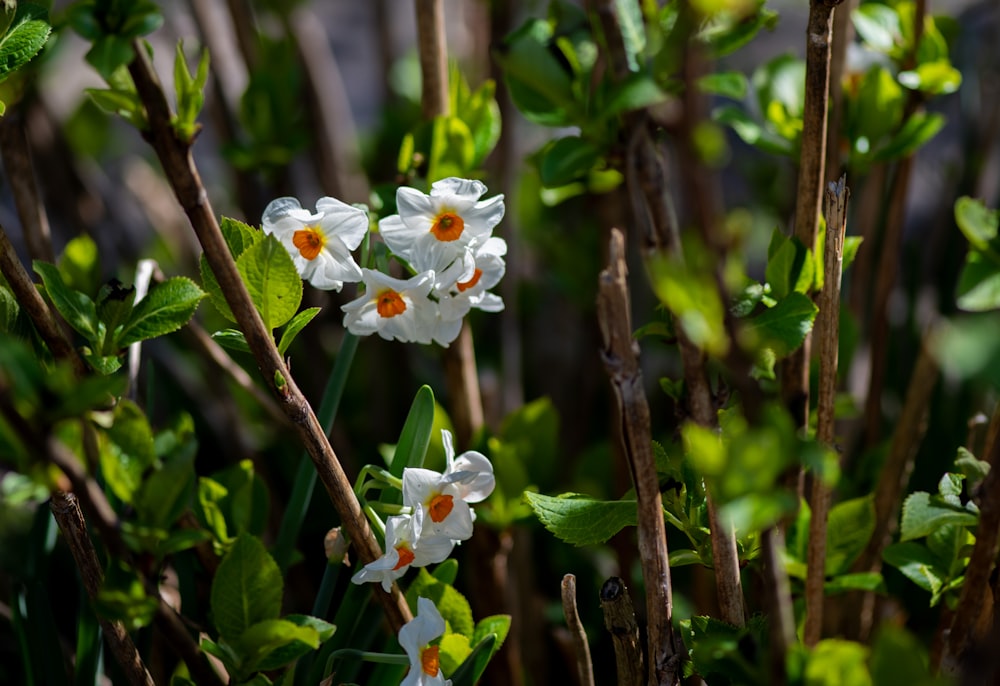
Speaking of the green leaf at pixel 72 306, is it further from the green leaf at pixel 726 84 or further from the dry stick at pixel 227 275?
the green leaf at pixel 726 84

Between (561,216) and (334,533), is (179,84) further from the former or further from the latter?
(561,216)

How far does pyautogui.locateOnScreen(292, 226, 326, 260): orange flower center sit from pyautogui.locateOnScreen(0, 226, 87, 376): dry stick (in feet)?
0.55

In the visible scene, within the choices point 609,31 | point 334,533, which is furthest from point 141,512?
point 609,31

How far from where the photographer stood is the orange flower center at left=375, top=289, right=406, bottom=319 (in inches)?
23.1

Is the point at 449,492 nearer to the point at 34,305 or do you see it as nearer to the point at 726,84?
the point at 34,305

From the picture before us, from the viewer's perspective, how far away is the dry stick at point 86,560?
562 millimetres

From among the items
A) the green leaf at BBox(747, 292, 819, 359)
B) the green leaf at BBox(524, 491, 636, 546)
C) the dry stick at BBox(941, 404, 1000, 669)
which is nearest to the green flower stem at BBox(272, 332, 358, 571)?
the green leaf at BBox(524, 491, 636, 546)

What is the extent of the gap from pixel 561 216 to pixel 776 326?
0.95 meters

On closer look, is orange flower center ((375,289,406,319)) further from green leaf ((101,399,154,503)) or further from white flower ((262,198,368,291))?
green leaf ((101,399,154,503))

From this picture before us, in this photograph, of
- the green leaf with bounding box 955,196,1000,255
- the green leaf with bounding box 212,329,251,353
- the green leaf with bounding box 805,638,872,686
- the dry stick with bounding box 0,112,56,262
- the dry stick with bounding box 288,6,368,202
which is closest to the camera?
the green leaf with bounding box 805,638,872,686

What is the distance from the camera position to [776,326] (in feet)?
1.79

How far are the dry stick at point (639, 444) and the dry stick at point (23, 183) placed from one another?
0.53 meters

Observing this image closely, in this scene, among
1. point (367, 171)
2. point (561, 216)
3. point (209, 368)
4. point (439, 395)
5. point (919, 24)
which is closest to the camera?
point (919, 24)

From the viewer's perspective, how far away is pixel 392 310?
590 millimetres
